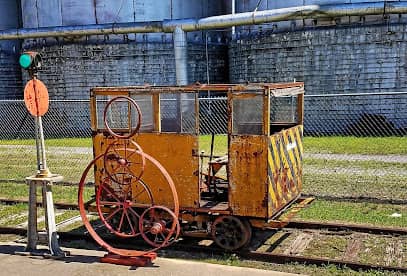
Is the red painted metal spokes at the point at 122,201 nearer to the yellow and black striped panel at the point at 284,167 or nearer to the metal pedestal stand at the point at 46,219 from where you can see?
the metal pedestal stand at the point at 46,219

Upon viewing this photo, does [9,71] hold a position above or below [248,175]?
above

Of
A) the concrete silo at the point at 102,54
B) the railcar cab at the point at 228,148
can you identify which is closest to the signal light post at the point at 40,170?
the railcar cab at the point at 228,148

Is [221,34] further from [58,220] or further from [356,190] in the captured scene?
[58,220]

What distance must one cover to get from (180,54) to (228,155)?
14.4 metres

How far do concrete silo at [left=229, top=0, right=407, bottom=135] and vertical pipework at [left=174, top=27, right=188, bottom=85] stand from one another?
3132mm

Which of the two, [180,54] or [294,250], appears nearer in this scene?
[294,250]

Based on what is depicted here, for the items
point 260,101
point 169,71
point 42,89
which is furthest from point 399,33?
point 42,89

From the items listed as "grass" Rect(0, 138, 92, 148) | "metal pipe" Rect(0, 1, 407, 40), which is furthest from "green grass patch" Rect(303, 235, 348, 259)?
"metal pipe" Rect(0, 1, 407, 40)

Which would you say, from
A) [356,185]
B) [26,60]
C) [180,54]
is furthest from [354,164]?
Answer: [180,54]

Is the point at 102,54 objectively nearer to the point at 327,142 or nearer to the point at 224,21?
the point at 224,21

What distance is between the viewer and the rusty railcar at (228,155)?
20.6 feet

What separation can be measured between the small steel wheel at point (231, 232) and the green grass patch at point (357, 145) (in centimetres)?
816

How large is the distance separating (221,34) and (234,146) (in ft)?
59.9

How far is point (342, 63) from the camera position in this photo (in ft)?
63.9
